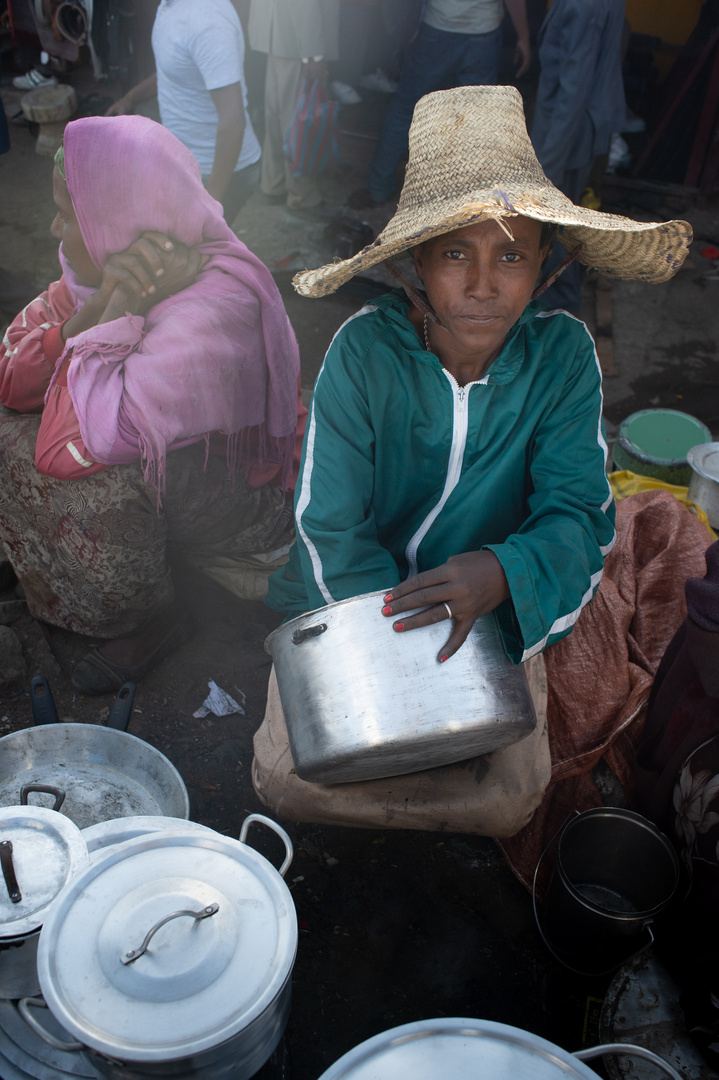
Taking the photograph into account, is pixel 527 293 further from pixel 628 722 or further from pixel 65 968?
pixel 65 968

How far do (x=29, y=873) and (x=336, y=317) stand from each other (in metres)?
3.78

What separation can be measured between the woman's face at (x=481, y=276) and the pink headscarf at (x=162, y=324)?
34.0 inches

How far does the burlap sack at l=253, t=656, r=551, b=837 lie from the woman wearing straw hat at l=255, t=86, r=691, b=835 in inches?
1.0

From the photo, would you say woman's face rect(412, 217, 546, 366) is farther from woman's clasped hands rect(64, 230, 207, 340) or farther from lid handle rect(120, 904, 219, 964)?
lid handle rect(120, 904, 219, 964)

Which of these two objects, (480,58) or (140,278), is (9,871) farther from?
(480,58)

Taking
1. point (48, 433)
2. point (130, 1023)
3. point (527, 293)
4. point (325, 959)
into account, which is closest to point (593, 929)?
point (325, 959)

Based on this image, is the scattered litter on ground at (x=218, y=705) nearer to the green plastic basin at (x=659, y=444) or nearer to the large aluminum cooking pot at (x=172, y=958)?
the large aluminum cooking pot at (x=172, y=958)

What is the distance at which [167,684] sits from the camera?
2818 mm

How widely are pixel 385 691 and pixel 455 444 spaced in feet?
2.35

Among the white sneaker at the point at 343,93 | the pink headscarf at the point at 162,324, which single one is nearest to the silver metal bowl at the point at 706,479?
the pink headscarf at the point at 162,324

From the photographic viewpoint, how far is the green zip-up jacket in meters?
1.90

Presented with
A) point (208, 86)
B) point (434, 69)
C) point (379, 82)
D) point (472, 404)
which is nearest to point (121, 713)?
point (472, 404)

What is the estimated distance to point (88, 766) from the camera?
2.25 meters

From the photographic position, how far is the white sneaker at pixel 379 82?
716 cm
